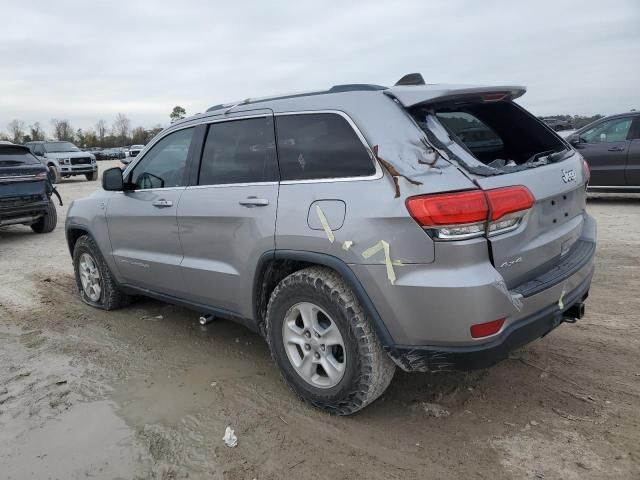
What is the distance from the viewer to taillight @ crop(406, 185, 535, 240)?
245 centimetres

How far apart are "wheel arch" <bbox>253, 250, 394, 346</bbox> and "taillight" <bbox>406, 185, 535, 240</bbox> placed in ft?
1.61

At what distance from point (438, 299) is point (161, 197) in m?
2.44

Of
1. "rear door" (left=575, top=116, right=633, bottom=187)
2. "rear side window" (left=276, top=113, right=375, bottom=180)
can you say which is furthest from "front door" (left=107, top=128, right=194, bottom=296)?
"rear door" (left=575, top=116, right=633, bottom=187)

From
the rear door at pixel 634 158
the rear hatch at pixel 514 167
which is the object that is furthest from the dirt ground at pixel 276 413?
the rear door at pixel 634 158

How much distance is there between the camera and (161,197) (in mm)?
4055

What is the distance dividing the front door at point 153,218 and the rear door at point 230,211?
18 cm

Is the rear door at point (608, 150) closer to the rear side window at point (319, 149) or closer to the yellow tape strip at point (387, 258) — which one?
the rear side window at point (319, 149)

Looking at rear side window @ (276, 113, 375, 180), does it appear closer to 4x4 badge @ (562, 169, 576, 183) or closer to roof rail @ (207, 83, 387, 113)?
roof rail @ (207, 83, 387, 113)

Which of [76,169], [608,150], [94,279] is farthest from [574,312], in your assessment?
[76,169]

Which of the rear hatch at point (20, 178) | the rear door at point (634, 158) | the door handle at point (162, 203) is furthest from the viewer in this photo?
the rear door at point (634, 158)

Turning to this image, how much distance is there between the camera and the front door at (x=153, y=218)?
398 cm

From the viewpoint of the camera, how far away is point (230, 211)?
134 inches

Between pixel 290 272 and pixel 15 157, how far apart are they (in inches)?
320

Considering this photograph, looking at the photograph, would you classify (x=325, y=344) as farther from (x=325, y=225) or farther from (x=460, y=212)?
(x=460, y=212)
